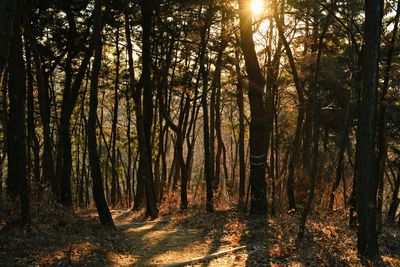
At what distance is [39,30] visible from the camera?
57.7ft

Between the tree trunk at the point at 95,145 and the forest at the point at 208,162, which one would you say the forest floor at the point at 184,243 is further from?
the tree trunk at the point at 95,145

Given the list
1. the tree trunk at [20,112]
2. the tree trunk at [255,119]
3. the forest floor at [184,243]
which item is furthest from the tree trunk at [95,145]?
the tree trunk at [255,119]

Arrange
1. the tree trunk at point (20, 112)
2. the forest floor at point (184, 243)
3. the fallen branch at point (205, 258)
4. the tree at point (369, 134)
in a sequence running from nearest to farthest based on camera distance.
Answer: the tree at point (369, 134) < the forest floor at point (184, 243) < the fallen branch at point (205, 258) < the tree trunk at point (20, 112)

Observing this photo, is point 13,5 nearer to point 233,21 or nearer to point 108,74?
point 233,21

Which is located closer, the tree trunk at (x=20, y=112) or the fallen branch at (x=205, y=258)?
the fallen branch at (x=205, y=258)

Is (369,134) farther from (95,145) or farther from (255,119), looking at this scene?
(95,145)

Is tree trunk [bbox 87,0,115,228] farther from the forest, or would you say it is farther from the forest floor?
the forest floor

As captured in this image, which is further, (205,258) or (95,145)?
(95,145)

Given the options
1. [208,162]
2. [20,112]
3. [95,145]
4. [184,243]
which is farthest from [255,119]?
[20,112]

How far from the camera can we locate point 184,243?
10.6 m

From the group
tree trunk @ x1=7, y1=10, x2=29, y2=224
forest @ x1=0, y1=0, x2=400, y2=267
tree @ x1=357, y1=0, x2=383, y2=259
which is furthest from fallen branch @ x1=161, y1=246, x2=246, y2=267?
tree trunk @ x1=7, y1=10, x2=29, y2=224

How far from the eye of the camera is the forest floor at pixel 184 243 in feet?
26.0

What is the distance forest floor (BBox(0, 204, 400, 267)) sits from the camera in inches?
312

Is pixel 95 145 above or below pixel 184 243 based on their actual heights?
above
